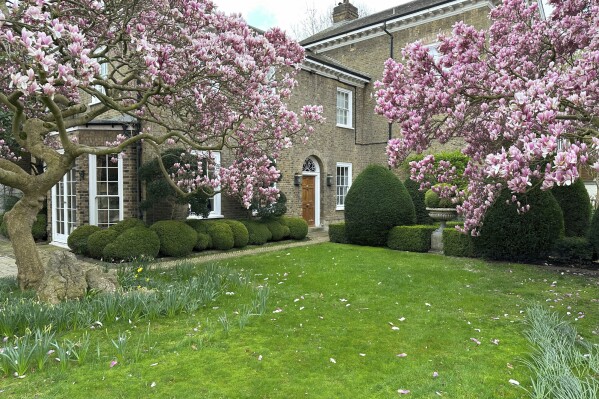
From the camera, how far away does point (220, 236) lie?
11781 millimetres

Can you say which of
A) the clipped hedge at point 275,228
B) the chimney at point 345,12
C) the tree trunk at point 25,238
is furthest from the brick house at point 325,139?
the tree trunk at point 25,238

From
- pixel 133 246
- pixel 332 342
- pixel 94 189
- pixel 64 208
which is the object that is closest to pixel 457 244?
pixel 332 342

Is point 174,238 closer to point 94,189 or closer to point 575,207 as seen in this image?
→ point 94,189

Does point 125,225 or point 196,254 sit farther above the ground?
point 125,225

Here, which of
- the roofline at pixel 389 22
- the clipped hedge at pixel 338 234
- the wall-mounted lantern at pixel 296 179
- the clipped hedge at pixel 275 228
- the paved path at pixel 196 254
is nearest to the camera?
the paved path at pixel 196 254

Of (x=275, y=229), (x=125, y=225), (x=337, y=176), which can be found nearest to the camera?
(x=125, y=225)

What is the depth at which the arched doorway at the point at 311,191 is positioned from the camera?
17.5 metres

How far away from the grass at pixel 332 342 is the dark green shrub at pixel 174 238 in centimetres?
278

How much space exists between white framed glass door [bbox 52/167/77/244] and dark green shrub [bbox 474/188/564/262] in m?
12.0

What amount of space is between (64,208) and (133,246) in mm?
4842

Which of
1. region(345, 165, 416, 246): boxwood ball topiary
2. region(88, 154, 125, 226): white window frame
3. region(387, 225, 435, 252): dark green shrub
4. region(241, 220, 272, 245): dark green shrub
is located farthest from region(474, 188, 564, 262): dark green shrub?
region(88, 154, 125, 226): white window frame

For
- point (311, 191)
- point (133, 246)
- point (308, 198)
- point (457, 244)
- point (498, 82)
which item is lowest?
point (457, 244)

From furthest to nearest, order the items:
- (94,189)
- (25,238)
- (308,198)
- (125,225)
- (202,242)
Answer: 1. (308,198)
2. (94,189)
3. (202,242)
4. (125,225)
5. (25,238)

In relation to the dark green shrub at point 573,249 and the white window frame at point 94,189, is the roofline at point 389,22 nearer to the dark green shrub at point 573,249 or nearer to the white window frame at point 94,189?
the dark green shrub at point 573,249
